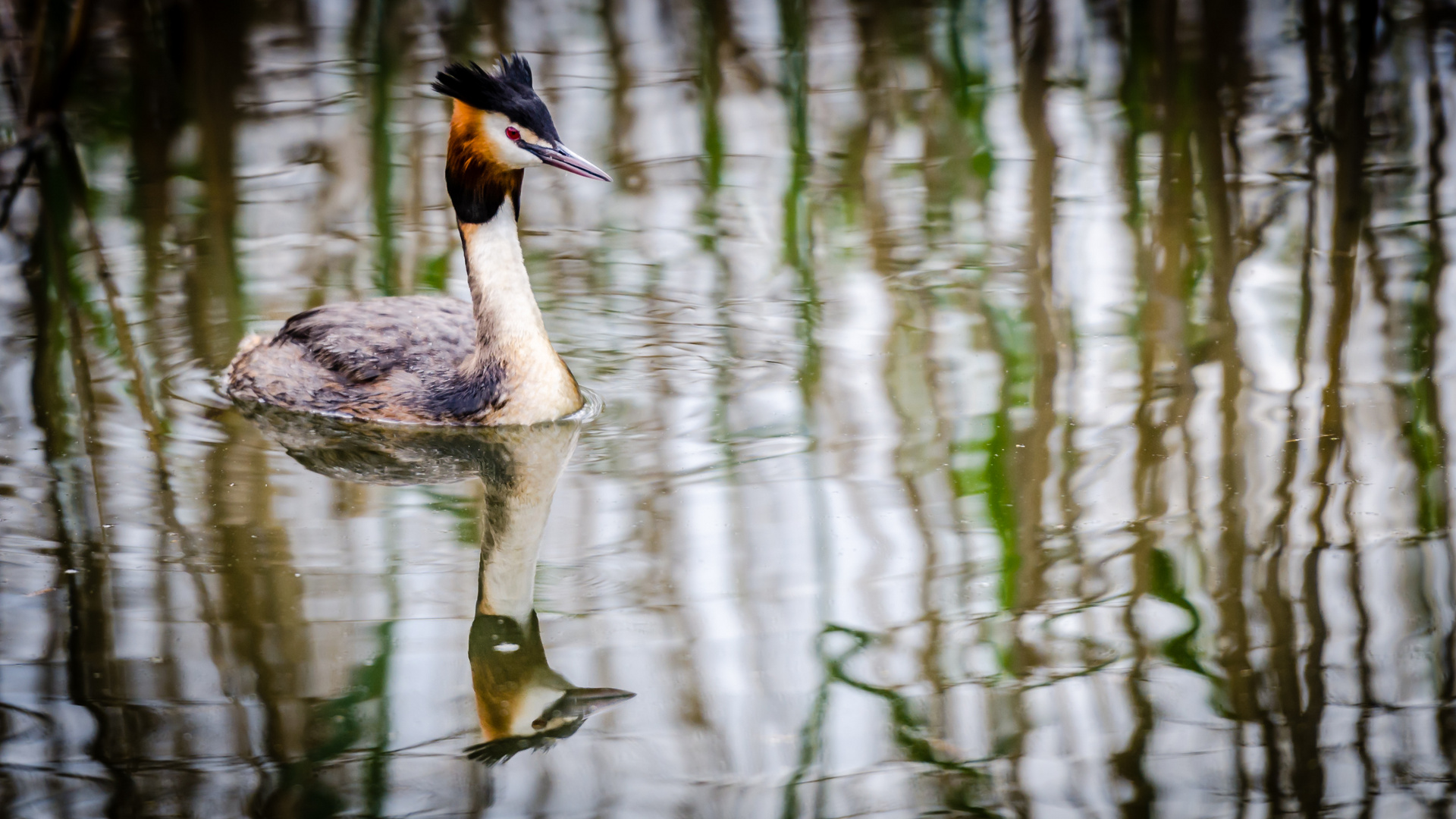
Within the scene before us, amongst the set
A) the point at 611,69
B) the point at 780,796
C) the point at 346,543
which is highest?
the point at 611,69

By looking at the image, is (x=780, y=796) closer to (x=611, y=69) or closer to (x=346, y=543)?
(x=346, y=543)

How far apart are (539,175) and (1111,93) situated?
3.06 metres

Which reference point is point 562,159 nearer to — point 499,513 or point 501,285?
point 501,285

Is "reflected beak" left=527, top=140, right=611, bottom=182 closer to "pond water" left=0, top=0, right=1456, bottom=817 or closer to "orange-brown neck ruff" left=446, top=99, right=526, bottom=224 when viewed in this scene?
"orange-brown neck ruff" left=446, top=99, right=526, bottom=224

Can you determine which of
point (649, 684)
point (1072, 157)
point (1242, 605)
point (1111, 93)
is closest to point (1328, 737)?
point (1242, 605)

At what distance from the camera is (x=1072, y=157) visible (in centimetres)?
742

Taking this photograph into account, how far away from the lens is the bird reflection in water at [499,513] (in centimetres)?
322

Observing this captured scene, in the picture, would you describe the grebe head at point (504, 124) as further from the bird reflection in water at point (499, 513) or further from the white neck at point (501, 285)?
the bird reflection in water at point (499, 513)

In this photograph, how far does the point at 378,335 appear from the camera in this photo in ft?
16.8

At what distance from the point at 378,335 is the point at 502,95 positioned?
3.05 feet

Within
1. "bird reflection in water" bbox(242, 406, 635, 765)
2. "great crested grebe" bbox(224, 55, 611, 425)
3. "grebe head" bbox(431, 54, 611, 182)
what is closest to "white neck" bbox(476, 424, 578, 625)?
"bird reflection in water" bbox(242, 406, 635, 765)

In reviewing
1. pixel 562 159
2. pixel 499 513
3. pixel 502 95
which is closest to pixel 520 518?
pixel 499 513

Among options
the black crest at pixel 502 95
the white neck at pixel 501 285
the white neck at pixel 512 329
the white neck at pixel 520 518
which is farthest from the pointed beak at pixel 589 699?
the black crest at pixel 502 95

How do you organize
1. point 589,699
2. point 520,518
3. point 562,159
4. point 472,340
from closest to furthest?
point 589,699, point 520,518, point 562,159, point 472,340
